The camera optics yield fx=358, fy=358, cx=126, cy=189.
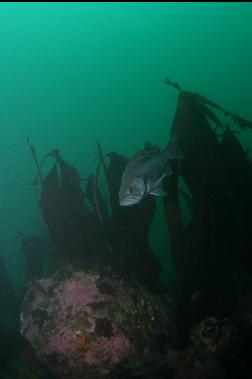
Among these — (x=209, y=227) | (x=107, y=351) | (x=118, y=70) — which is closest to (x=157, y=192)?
(x=209, y=227)

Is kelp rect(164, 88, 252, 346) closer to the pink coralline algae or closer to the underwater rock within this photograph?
the underwater rock

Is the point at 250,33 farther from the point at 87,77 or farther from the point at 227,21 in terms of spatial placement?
the point at 87,77

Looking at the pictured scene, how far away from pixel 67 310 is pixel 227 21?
412ft

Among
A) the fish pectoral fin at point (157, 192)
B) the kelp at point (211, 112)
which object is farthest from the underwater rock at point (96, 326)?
the kelp at point (211, 112)

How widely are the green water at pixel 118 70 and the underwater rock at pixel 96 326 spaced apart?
2593 inches

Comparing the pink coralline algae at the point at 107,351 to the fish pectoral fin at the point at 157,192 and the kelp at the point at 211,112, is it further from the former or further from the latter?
the kelp at the point at 211,112

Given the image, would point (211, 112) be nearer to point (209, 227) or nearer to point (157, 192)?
point (209, 227)

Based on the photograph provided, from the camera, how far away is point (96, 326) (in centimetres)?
375

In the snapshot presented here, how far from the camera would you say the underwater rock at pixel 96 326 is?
12.0ft

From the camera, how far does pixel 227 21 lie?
11238cm

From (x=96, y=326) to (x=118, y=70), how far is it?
4490 inches

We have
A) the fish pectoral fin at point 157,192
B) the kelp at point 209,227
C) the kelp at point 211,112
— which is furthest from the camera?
the kelp at point 211,112

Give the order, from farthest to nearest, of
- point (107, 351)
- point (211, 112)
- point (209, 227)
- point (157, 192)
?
1. point (211, 112)
2. point (209, 227)
3. point (107, 351)
4. point (157, 192)

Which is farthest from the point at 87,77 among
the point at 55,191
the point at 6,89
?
the point at 55,191
